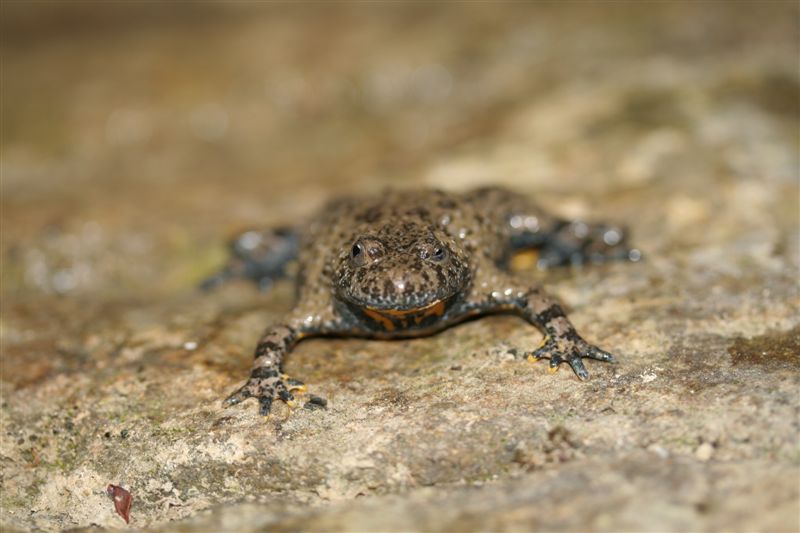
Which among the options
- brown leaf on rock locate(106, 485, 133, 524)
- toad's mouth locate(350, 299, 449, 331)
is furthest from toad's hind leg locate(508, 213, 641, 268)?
brown leaf on rock locate(106, 485, 133, 524)

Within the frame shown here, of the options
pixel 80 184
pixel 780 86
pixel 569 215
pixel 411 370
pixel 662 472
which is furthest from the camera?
pixel 80 184

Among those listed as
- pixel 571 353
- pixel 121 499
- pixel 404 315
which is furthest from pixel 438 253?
pixel 121 499

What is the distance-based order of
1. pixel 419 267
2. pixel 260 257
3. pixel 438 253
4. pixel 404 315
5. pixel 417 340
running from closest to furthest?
1. pixel 419 267
2. pixel 438 253
3. pixel 404 315
4. pixel 417 340
5. pixel 260 257

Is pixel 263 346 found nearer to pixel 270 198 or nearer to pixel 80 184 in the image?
pixel 270 198

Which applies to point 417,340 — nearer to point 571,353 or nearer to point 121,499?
point 571,353

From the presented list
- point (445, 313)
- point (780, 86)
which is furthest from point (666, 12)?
point (445, 313)

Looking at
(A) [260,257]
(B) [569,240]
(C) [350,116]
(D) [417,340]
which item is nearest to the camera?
(D) [417,340]

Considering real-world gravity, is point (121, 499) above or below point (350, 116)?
below
